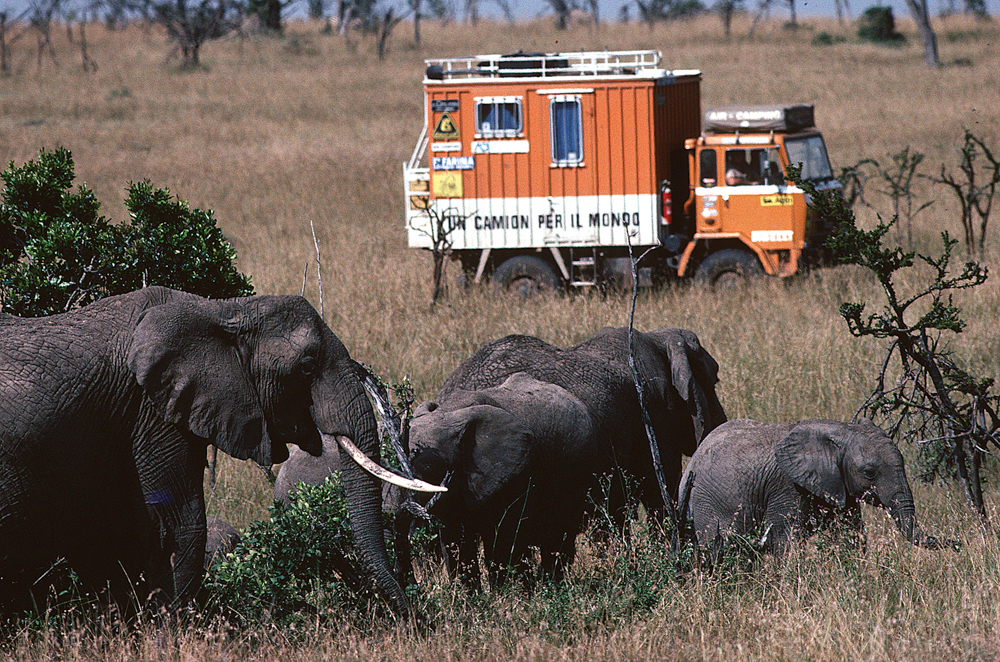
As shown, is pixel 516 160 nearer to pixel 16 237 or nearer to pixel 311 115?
pixel 16 237

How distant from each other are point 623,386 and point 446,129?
8842mm

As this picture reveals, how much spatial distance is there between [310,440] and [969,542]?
3.83 meters

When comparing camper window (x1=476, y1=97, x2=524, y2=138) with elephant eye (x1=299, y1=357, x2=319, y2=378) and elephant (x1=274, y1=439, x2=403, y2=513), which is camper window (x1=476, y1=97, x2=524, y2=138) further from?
elephant eye (x1=299, y1=357, x2=319, y2=378)

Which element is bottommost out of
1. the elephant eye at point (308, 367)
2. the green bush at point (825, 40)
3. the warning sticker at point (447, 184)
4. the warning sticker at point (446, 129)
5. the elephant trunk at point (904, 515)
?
the elephant trunk at point (904, 515)

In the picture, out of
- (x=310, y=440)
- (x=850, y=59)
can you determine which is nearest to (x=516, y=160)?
(x=310, y=440)

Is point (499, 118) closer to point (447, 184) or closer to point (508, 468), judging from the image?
point (447, 184)

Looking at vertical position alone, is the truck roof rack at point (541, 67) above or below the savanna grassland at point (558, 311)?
above

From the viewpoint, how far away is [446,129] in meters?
16.0

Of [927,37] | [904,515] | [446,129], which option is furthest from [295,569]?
[927,37]

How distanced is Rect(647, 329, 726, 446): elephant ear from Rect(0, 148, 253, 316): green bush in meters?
2.91

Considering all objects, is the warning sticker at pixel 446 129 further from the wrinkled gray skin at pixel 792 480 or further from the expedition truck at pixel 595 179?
the wrinkled gray skin at pixel 792 480

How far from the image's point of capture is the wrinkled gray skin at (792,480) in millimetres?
6578

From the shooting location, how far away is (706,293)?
48.9 ft

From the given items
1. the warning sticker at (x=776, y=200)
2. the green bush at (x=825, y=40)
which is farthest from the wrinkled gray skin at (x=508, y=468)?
the green bush at (x=825, y=40)
